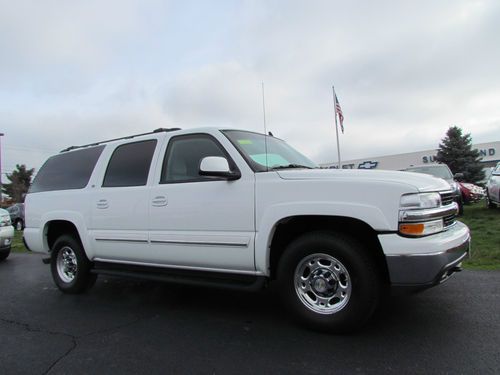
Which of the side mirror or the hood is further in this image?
the side mirror

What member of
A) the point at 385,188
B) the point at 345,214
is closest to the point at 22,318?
the point at 345,214

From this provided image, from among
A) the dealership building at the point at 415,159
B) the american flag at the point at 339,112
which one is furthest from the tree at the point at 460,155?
the american flag at the point at 339,112

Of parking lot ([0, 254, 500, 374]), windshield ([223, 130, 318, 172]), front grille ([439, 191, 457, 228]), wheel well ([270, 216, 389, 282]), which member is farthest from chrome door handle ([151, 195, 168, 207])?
front grille ([439, 191, 457, 228])

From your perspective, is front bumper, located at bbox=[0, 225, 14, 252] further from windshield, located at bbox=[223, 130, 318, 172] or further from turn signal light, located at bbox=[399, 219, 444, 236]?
turn signal light, located at bbox=[399, 219, 444, 236]

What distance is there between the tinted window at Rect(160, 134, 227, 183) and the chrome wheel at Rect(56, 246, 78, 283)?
82.1 inches

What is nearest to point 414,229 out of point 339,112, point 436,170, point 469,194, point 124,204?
point 124,204

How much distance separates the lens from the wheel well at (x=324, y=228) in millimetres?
3494

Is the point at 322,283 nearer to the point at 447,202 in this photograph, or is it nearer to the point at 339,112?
the point at 447,202

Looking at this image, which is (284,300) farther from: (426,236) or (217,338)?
(426,236)

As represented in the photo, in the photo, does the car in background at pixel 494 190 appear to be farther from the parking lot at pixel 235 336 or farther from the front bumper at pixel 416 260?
the front bumper at pixel 416 260

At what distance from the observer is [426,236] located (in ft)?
10.5

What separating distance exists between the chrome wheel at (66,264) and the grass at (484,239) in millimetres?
5235

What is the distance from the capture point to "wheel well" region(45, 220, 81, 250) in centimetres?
553

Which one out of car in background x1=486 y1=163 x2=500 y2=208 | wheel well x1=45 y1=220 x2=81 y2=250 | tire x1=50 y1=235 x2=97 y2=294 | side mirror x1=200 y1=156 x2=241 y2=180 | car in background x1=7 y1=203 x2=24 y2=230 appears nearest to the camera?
side mirror x1=200 y1=156 x2=241 y2=180
